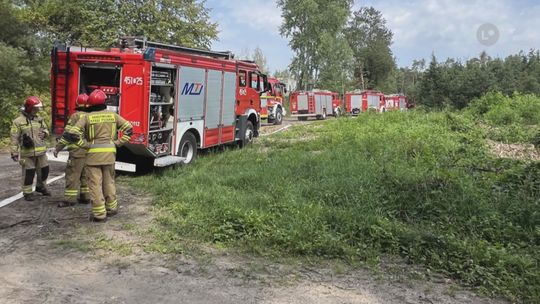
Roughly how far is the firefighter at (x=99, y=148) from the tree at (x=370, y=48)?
71046 millimetres

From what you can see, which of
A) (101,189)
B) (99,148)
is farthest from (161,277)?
(99,148)

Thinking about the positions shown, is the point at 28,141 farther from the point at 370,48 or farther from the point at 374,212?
the point at 370,48

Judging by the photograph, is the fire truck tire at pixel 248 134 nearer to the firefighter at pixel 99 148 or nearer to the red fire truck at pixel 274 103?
the firefighter at pixel 99 148

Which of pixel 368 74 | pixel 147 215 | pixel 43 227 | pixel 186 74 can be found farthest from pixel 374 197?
pixel 368 74

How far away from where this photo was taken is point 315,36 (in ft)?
180

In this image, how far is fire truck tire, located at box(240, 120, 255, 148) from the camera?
15.0m

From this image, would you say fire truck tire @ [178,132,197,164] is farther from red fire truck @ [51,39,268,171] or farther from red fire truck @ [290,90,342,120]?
red fire truck @ [290,90,342,120]

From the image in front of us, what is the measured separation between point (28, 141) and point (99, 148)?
169 centimetres

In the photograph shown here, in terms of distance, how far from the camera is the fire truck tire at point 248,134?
15030mm

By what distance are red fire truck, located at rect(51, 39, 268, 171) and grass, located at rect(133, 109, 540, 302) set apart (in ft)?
2.58

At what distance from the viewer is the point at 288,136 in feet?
58.9

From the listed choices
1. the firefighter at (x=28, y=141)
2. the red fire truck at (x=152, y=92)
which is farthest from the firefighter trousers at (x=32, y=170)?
the red fire truck at (x=152, y=92)

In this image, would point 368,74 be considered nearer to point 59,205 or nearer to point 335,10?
point 335,10

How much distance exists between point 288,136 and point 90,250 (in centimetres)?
1281
